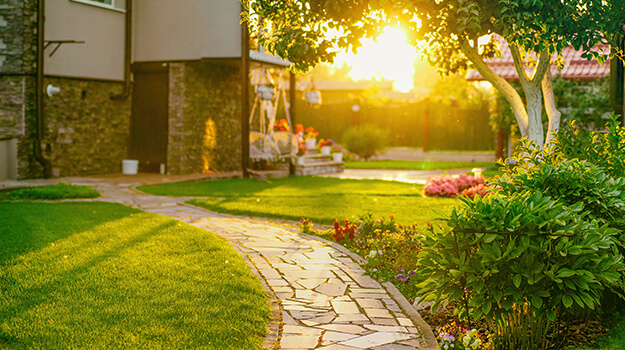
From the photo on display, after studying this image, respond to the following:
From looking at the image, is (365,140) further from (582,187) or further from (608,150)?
(582,187)

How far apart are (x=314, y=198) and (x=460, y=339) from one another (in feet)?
25.3

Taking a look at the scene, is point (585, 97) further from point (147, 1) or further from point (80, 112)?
point (80, 112)

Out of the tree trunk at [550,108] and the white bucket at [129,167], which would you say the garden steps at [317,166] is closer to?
the white bucket at [129,167]

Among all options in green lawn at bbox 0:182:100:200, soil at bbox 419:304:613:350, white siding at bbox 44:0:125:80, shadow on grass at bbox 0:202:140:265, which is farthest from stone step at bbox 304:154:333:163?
soil at bbox 419:304:613:350

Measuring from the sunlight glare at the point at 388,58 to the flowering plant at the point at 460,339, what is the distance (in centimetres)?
332

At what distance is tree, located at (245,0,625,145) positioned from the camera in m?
5.87

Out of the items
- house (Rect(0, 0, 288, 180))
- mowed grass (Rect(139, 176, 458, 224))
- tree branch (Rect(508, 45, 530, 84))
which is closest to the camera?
tree branch (Rect(508, 45, 530, 84))

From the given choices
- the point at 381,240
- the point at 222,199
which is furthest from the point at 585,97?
the point at 381,240

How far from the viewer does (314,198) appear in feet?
38.9

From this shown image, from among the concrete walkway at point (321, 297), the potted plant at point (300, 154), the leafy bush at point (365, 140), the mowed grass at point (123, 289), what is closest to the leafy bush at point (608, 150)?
the concrete walkway at point (321, 297)

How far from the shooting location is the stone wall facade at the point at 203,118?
16.2 m

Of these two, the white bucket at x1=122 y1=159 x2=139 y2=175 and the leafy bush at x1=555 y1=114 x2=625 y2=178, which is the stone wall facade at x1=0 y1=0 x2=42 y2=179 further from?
the leafy bush at x1=555 y1=114 x2=625 y2=178

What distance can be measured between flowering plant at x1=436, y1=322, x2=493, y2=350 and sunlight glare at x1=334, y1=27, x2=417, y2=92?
→ 10.9 feet

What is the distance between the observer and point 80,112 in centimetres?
1534
